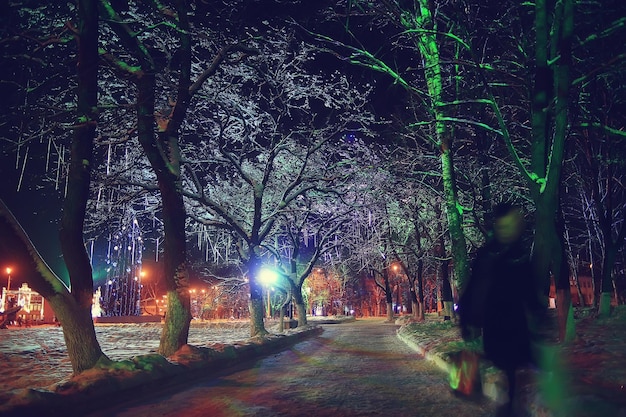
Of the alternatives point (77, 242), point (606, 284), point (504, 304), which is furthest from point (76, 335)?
point (606, 284)

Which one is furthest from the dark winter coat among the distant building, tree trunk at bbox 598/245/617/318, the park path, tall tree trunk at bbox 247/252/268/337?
the distant building

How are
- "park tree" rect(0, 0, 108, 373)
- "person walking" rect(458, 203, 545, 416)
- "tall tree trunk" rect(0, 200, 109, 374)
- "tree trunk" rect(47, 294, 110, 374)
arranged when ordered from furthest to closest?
"tree trunk" rect(47, 294, 110, 374)
"park tree" rect(0, 0, 108, 373)
"tall tree trunk" rect(0, 200, 109, 374)
"person walking" rect(458, 203, 545, 416)

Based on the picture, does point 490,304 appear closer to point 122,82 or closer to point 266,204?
point 122,82

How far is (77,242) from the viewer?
7914 millimetres

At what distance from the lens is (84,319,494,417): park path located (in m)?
5.93

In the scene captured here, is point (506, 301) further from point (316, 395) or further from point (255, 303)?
point (255, 303)

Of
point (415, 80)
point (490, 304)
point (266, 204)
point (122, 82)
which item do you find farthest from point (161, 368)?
point (266, 204)

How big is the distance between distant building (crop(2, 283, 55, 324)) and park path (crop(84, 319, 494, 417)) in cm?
3901

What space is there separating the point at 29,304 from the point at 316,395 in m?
47.4

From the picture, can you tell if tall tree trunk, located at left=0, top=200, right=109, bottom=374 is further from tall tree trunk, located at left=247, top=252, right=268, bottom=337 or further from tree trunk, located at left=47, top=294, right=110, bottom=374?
tall tree trunk, located at left=247, top=252, right=268, bottom=337

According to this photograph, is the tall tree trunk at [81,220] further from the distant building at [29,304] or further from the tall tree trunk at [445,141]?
the distant building at [29,304]

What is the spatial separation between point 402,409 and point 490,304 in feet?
7.45

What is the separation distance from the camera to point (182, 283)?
10.6m

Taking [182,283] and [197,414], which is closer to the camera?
[197,414]
